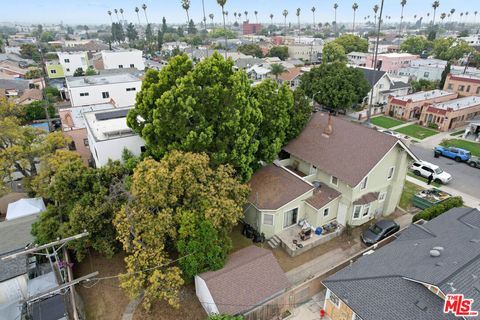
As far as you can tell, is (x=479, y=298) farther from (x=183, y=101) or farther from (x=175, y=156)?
(x=183, y=101)

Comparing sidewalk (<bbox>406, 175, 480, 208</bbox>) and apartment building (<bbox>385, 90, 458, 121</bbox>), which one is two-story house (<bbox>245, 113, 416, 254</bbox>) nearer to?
sidewalk (<bbox>406, 175, 480, 208</bbox>)

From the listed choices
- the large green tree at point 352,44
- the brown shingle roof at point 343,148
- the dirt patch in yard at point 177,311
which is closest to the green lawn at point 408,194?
the brown shingle roof at point 343,148

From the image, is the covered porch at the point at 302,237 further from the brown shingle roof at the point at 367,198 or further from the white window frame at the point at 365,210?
the brown shingle roof at the point at 367,198

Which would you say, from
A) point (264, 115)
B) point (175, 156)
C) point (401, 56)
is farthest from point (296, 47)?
point (175, 156)

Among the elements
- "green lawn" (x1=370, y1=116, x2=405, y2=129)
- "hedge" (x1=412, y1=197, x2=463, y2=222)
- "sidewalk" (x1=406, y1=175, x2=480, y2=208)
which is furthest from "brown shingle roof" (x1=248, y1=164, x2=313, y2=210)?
"green lawn" (x1=370, y1=116, x2=405, y2=129)

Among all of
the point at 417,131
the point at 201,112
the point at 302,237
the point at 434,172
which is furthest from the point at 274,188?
the point at 417,131

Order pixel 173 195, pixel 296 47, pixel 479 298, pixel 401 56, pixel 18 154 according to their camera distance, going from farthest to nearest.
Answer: pixel 296 47 → pixel 401 56 → pixel 18 154 → pixel 173 195 → pixel 479 298
